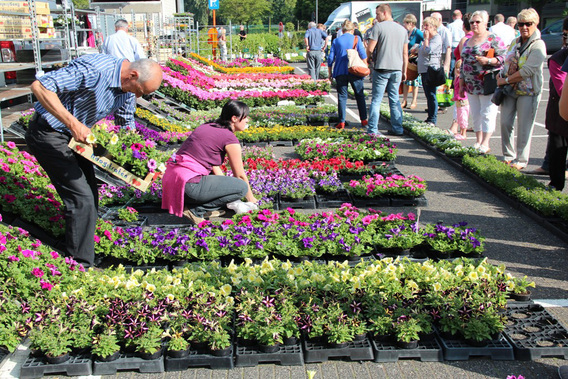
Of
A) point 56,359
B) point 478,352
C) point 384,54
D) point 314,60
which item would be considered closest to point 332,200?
point 478,352

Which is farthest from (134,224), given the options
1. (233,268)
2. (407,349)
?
(407,349)

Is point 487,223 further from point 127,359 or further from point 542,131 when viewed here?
point 542,131

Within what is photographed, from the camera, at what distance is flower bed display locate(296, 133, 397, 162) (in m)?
8.17

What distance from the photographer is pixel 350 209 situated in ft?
18.7

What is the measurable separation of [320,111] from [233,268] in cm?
885

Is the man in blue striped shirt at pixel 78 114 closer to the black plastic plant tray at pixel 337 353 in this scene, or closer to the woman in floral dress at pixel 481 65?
the black plastic plant tray at pixel 337 353

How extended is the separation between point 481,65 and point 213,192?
5129 mm

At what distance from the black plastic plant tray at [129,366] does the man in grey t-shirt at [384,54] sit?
721cm

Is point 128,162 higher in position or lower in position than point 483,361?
higher

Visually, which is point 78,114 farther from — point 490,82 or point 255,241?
point 490,82

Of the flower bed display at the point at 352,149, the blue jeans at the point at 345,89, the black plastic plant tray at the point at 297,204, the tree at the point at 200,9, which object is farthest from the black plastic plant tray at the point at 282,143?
the tree at the point at 200,9

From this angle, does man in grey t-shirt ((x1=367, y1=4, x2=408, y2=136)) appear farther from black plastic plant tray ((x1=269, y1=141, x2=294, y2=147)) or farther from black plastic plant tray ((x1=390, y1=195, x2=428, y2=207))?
black plastic plant tray ((x1=390, y1=195, x2=428, y2=207))

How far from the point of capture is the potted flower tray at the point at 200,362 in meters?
3.44

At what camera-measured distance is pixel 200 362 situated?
345 centimetres
